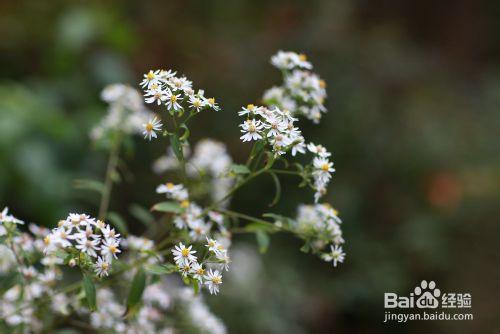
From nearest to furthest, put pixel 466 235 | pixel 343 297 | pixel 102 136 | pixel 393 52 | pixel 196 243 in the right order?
1. pixel 196 243
2. pixel 102 136
3. pixel 343 297
4. pixel 466 235
5. pixel 393 52

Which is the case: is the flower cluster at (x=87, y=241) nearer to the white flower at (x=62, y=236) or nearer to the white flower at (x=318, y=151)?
Answer: the white flower at (x=62, y=236)

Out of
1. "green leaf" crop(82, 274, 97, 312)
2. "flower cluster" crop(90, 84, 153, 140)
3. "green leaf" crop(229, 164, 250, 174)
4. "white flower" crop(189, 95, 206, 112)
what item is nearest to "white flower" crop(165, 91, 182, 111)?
"white flower" crop(189, 95, 206, 112)

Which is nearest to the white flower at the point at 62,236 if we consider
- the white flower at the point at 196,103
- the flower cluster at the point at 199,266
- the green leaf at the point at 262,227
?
the flower cluster at the point at 199,266

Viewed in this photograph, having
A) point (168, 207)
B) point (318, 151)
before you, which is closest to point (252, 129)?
point (318, 151)

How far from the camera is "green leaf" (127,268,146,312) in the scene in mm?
995

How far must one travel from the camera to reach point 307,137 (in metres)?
3.40

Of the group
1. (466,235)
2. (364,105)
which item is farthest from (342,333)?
(364,105)

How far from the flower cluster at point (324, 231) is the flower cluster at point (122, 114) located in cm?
53

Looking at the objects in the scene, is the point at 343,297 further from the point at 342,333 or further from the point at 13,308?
the point at 13,308

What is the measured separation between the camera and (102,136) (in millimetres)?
1461

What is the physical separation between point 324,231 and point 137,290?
1.14 feet

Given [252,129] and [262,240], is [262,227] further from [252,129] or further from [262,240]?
[252,129]

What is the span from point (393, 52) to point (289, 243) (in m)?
1.54

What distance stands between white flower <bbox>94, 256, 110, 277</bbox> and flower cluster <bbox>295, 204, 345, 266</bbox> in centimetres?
38
